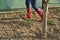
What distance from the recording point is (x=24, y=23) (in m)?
5.64

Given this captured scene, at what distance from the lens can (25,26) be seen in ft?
18.1

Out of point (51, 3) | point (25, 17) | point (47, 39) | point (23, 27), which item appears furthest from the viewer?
point (51, 3)

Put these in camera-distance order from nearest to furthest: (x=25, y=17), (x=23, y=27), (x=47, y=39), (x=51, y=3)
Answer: (x=47, y=39) → (x=23, y=27) → (x=25, y=17) → (x=51, y=3)

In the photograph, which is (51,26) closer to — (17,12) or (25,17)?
(25,17)

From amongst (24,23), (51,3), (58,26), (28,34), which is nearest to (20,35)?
(28,34)

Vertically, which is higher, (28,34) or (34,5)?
(34,5)

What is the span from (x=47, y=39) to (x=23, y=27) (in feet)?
2.32

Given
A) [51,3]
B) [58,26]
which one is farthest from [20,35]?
[51,3]

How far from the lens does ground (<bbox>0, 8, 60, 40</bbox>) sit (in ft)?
16.8

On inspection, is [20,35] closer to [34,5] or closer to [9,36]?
[9,36]

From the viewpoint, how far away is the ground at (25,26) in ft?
16.8

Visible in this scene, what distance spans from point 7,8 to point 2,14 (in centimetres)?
20

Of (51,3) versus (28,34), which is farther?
(51,3)

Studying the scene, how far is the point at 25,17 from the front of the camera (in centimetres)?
586
